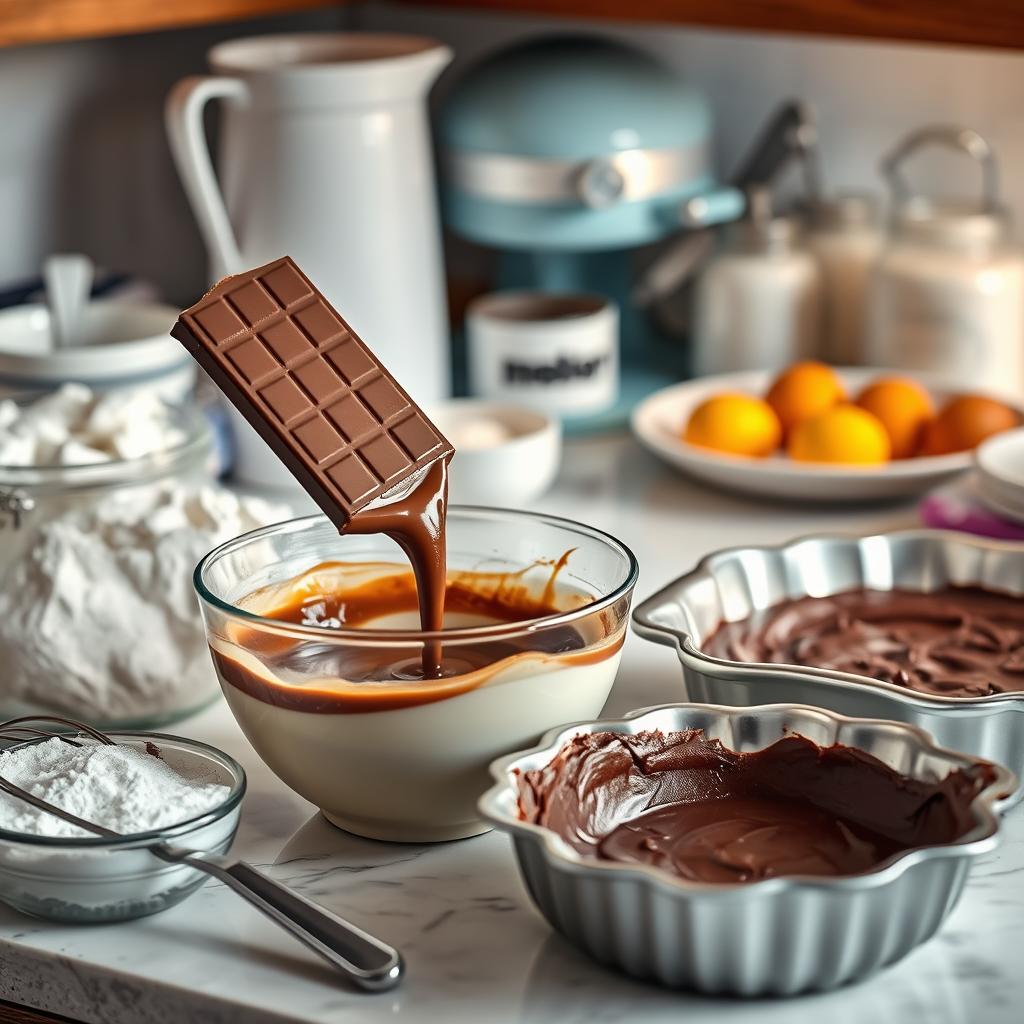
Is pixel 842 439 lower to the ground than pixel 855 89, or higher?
lower

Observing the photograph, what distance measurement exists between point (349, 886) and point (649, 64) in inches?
43.4

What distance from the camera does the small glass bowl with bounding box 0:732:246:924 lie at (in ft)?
2.61

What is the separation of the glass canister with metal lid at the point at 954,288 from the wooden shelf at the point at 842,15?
0.26 meters

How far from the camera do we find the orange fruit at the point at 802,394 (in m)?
1.52

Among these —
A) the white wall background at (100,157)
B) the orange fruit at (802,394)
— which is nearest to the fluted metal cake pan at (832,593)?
the orange fruit at (802,394)

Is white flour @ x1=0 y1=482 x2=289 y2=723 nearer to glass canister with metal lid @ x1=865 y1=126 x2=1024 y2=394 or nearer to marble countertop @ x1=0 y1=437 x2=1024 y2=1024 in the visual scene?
marble countertop @ x1=0 y1=437 x2=1024 y2=1024

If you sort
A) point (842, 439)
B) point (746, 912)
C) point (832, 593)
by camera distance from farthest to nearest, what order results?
point (842, 439)
point (832, 593)
point (746, 912)

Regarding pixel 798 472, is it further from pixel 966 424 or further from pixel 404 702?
pixel 404 702

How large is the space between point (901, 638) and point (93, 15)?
0.86 m

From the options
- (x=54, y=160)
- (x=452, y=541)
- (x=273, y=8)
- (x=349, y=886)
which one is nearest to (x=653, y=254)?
(x=273, y=8)

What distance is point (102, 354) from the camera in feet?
4.40

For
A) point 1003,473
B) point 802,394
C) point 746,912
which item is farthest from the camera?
point 802,394

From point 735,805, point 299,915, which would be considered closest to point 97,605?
point 299,915

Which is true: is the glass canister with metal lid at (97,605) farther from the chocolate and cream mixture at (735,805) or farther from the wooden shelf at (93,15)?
the wooden shelf at (93,15)
